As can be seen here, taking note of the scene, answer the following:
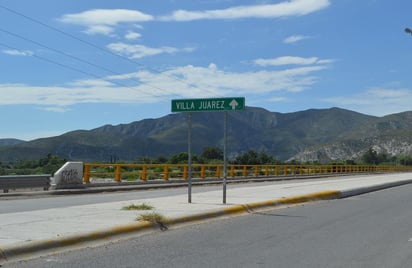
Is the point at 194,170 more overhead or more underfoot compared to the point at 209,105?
more underfoot

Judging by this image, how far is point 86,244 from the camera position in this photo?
9.45 meters

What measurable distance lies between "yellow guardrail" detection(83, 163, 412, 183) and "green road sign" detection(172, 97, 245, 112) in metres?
12.3

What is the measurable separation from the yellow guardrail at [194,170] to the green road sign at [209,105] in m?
12.3

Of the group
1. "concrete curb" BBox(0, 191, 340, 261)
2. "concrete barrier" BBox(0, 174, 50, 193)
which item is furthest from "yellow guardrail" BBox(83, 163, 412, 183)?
"concrete curb" BBox(0, 191, 340, 261)

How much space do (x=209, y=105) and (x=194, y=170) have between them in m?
29.8

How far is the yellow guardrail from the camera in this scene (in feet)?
97.9

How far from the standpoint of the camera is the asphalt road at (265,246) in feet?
27.2

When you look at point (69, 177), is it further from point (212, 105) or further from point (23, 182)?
point (212, 105)

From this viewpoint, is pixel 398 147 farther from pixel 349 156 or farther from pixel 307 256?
pixel 307 256

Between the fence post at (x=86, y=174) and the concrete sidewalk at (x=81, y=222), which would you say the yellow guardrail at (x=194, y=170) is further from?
the concrete sidewalk at (x=81, y=222)

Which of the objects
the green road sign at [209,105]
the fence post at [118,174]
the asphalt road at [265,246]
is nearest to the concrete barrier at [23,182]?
the fence post at [118,174]

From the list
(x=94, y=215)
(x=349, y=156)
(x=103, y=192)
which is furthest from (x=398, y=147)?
(x=94, y=215)

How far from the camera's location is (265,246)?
384 inches

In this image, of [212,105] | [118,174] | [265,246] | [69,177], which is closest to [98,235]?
[265,246]
